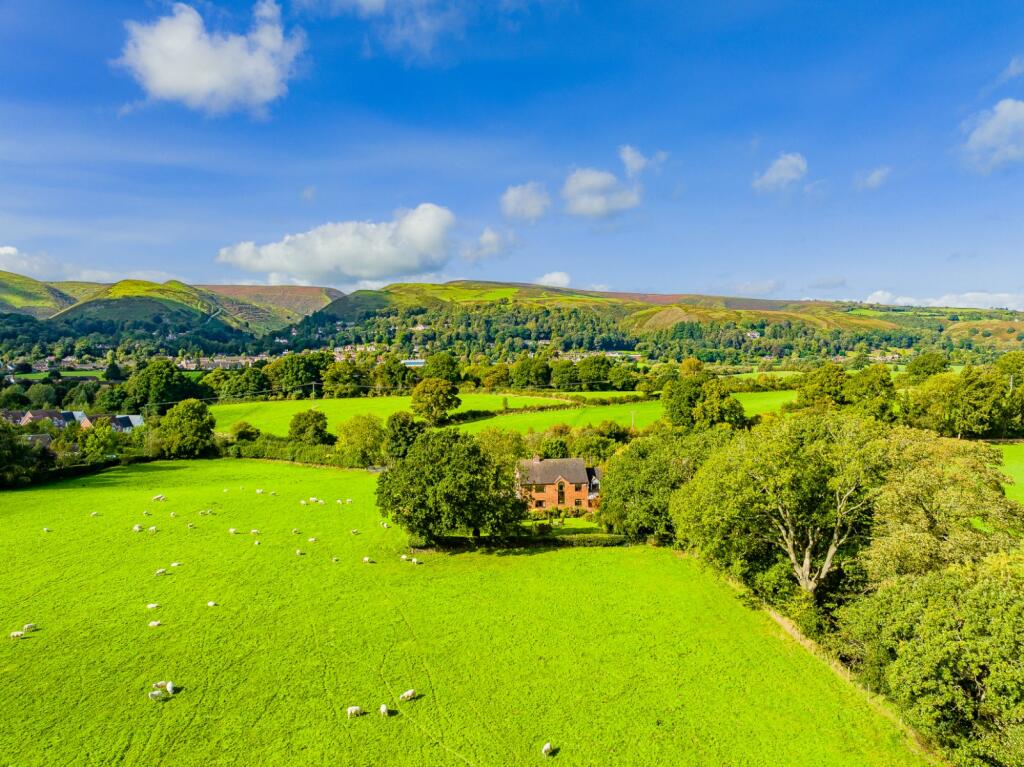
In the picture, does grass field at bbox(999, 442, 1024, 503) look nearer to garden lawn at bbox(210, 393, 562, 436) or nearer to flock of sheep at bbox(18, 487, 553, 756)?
flock of sheep at bbox(18, 487, 553, 756)

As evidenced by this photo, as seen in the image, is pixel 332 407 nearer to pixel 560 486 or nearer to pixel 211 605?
pixel 560 486

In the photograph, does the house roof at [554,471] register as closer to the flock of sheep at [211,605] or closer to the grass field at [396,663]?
the grass field at [396,663]

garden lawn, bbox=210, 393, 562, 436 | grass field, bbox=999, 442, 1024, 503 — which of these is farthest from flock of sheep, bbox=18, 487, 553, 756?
grass field, bbox=999, 442, 1024, 503

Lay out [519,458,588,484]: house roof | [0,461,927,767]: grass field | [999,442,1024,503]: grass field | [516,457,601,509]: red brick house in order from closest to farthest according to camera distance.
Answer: [0,461,927,767]: grass field < [999,442,1024,503]: grass field < [516,457,601,509]: red brick house < [519,458,588,484]: house roof

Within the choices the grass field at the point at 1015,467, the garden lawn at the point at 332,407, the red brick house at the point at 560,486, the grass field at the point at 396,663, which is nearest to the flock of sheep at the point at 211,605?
the grass field at the point at 396,663

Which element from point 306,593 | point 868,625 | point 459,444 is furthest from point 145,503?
point 868,625

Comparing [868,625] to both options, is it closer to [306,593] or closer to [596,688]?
[596,688]
